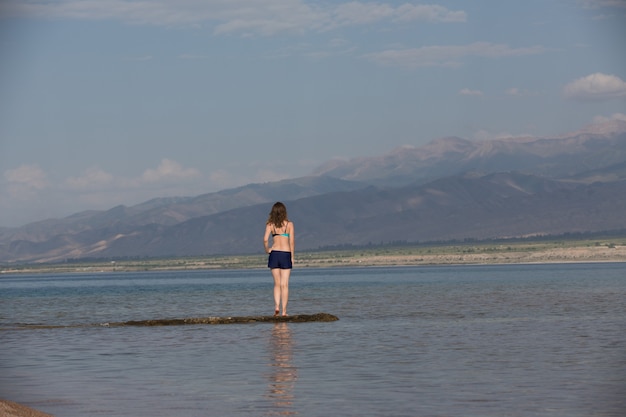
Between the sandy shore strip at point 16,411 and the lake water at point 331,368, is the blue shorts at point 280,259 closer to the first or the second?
the lake water at point 331,368

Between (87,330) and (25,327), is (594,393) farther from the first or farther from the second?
(25,327)

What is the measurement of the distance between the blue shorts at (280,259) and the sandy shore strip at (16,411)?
1620cm

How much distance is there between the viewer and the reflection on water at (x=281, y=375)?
665 inches

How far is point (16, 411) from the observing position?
50.8 feet

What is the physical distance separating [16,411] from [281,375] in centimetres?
617

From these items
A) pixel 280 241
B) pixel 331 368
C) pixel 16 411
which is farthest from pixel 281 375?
pixel 280 241

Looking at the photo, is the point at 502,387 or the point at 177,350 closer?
the point at 502,387

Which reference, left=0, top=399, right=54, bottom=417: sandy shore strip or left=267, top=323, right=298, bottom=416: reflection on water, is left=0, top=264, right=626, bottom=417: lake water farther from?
left=0, top=399, right=54, bottom=417: sandy shore strip

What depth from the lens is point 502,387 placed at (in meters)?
18.4

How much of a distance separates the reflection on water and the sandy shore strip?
3.20m

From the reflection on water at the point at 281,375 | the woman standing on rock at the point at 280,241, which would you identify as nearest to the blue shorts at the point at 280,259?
the woman standing on rock at the point at 280,241

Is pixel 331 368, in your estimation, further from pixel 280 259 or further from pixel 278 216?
pixel 280 259

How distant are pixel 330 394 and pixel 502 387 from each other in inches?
110

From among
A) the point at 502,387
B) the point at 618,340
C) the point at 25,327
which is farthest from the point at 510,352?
the point at 25,327
